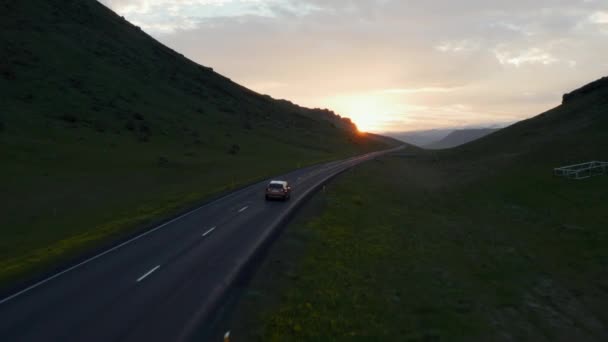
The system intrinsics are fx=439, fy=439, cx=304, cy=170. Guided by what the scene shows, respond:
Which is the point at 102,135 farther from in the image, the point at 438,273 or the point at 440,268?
the point at 438,273

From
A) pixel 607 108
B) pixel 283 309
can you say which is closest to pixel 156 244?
pixel 283 309

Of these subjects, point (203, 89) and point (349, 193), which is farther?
point (203, 89)

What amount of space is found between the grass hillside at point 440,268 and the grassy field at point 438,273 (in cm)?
6

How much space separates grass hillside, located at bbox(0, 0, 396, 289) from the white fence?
32092mm

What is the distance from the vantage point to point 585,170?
4266 centimetres

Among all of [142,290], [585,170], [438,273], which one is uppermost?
[585,170]

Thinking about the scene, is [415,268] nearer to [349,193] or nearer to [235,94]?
[349,193]

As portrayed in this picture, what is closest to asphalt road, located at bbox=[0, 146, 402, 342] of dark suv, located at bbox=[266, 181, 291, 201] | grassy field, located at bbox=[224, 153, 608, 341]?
grassy field, located at bbox=[224, 153, 608, 341]

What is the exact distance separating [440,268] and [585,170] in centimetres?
3112

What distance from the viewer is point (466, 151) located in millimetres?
83188

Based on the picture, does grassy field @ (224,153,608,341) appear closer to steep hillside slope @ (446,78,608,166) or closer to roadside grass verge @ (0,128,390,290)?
roadside grass verge @ (0,128,390,290)

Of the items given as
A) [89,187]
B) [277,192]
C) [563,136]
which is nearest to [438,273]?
[277,192]

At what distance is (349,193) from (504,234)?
14.6 meters

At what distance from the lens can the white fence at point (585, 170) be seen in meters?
40.8
